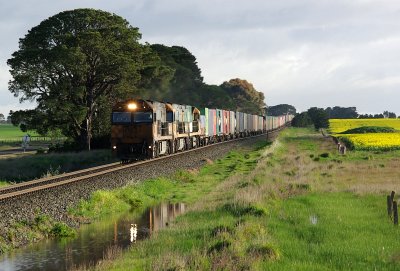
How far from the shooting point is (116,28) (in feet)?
164

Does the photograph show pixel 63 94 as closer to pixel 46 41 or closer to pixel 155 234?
pixel 46 41

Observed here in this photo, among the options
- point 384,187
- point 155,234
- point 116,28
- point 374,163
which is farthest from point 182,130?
point 155,234

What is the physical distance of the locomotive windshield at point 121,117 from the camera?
35.6 metres

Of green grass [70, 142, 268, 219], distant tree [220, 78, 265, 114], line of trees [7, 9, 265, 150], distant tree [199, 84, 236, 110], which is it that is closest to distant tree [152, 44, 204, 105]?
distant tree [199, 84, 236, 110]

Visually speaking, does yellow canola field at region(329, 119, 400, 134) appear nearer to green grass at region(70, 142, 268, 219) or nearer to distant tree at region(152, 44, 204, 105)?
distant tree at region(152, 44, 204, 105)

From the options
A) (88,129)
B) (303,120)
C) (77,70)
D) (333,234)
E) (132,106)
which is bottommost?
(333,234)

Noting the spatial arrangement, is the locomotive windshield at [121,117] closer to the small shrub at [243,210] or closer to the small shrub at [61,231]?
the small shrub at [243,210]

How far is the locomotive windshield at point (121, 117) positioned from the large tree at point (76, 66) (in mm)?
9939

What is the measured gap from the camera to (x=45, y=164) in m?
37.2

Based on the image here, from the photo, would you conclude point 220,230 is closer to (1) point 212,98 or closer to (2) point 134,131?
(2) point 134,131

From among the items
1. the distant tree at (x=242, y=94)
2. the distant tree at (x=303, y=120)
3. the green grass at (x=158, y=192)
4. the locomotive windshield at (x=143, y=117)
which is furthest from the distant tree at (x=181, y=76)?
the distant tree at (x=242, y=94)

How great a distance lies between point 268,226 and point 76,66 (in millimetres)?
33578

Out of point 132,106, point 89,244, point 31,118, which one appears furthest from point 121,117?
point 89,244

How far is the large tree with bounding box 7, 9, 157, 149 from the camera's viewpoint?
147 feet
